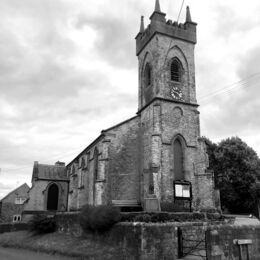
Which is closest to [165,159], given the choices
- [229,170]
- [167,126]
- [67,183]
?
[167,126]

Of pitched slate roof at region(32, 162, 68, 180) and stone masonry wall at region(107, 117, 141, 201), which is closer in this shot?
stone masonry wall at region(107, 117, 141, 201)

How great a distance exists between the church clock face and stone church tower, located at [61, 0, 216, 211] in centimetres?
5

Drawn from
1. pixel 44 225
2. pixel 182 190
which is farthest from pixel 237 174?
pixel 44 225

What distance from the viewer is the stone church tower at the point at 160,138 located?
2717cm

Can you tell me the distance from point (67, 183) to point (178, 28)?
27982 mm

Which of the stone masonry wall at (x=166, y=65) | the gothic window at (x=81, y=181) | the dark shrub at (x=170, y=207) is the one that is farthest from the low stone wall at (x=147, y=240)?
the gothic window at (x=81, y=181)

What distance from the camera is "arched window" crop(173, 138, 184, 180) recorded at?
2811 centimetres

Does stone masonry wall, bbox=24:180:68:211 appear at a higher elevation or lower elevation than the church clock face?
lower

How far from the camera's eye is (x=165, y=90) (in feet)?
97.9

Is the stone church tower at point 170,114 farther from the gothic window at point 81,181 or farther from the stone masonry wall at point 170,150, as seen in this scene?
the gothic window at point 81,181

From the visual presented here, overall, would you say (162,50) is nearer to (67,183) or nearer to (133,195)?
(133,195)

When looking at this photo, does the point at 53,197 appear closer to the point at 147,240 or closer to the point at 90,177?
the point at 90,177

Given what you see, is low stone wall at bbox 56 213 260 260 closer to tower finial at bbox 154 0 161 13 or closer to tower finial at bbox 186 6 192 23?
tower finial at bbox 154 0 161 13

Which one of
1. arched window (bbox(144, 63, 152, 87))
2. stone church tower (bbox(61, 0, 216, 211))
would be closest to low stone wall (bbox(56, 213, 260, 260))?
stone church tower (bbox(61, 0, 216, 211))
